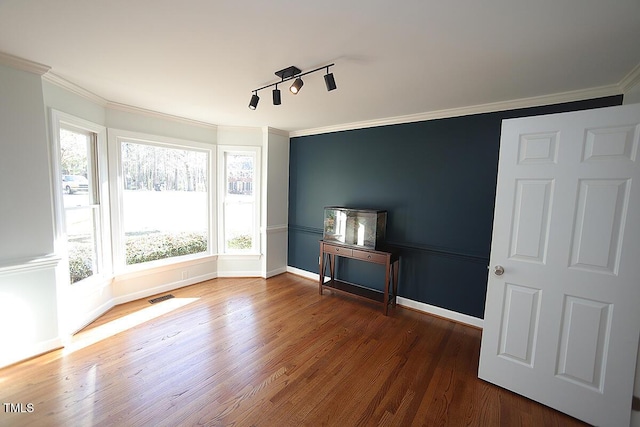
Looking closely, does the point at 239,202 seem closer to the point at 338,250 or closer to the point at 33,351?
the point at 338,250

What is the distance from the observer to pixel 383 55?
69.9 inches

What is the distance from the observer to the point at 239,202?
4.18 metres

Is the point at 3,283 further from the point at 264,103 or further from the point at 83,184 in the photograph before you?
the point at 264,103

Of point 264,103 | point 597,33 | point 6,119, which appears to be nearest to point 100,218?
point 6,119

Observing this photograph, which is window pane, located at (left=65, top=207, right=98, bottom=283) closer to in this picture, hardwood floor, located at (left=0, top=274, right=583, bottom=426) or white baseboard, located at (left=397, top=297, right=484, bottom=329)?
hardwood floor, located at (left=0, top=274, right=583, bottom=426)

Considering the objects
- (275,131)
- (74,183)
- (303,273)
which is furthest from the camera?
(303,273)

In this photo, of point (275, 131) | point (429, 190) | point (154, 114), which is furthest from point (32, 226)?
point (429, 190)

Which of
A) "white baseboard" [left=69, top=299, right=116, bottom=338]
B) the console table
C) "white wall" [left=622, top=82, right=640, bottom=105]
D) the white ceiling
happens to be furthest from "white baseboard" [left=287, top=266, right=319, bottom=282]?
"white wall" [left=622, top=82, right=640, bottom=105]

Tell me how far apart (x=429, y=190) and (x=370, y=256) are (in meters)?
1.09

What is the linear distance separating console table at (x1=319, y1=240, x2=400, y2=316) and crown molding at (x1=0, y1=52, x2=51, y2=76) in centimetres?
324

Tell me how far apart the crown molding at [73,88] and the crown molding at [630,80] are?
4.65m

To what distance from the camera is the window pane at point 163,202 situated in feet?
10.8

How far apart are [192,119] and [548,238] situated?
422 cm

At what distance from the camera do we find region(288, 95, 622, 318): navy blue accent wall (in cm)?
279
